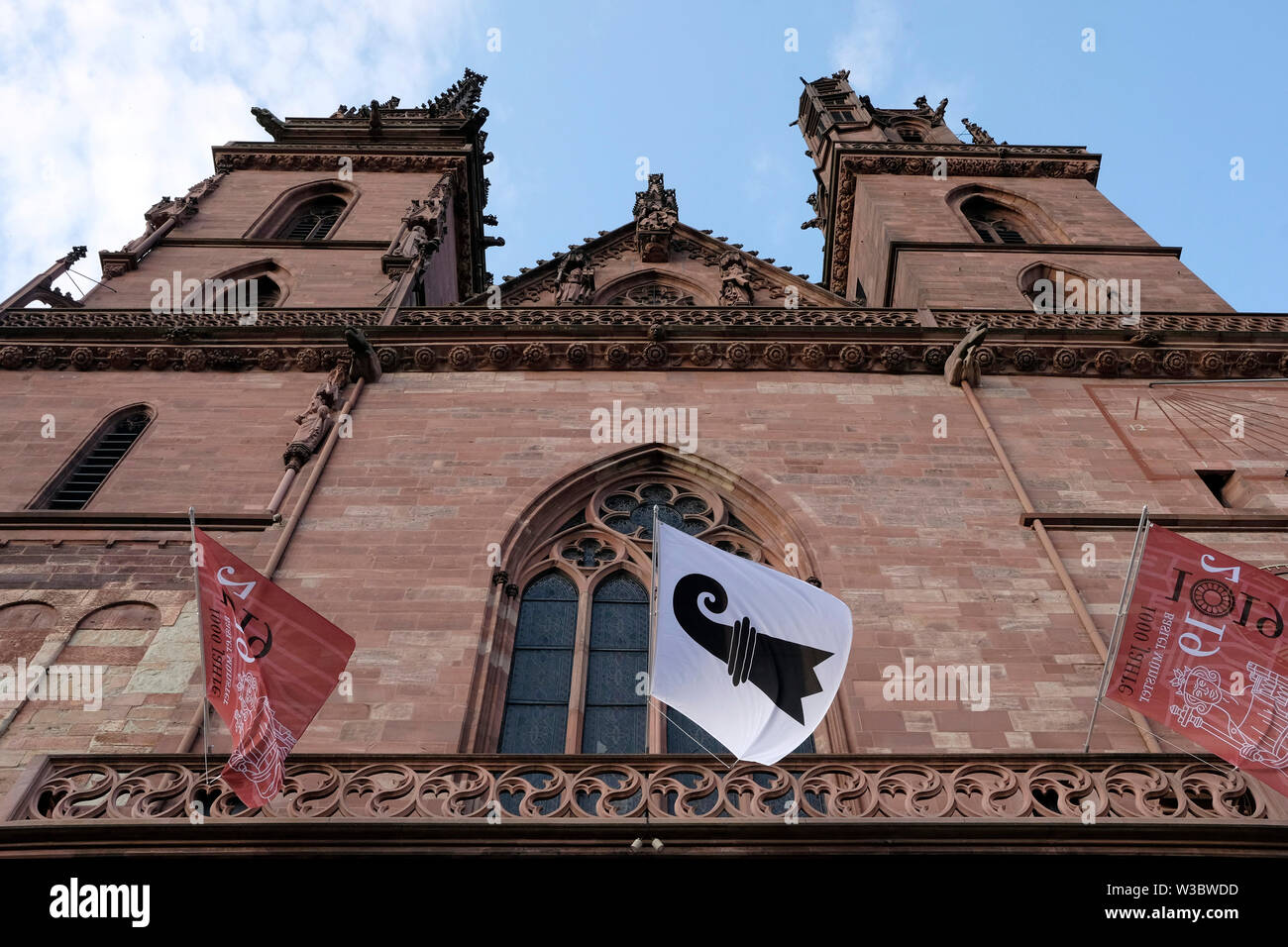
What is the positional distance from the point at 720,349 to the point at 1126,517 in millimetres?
5610

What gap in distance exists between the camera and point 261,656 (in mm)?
7711

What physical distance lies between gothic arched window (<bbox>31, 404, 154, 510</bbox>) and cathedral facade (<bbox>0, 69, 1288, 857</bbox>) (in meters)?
0.05

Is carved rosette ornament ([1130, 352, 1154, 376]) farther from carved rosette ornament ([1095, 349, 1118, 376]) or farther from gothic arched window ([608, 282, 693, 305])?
gothic arched window ([608, 282, 693, 305])

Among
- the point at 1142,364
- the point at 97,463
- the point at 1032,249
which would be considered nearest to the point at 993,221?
the point at 1032,249

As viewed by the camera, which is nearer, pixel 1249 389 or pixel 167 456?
pixel 167 456

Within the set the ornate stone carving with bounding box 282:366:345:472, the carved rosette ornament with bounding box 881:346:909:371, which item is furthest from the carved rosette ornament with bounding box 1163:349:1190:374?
the ornate stone carving with bounding box 282:366:345:472

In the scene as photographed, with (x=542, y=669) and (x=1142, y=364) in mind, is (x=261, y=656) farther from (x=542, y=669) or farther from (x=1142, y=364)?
(x=1142, y=364)

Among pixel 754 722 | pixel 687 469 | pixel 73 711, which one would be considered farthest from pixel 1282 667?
pixel 73 711

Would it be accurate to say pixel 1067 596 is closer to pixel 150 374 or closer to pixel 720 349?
pixel 720 349

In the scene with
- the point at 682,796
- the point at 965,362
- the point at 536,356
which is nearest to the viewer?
the point at 682,796

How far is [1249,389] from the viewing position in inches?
565

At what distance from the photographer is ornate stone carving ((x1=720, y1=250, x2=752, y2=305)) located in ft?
63.9

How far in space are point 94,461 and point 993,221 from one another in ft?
60.9

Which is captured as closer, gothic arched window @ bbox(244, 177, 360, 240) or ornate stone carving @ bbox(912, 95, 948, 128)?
gothic arched window @ bbox(244, 177, 360, 240)
